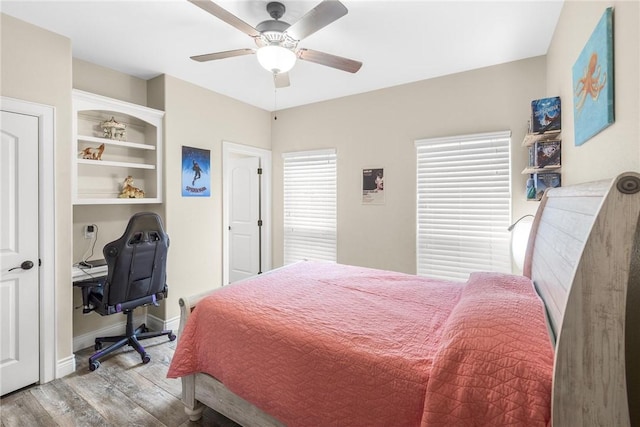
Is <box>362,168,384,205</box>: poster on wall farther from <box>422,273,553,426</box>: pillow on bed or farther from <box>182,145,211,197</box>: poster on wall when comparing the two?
<box>422,273,553,426</box>: pillow on bed

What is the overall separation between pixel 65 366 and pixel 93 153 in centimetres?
187

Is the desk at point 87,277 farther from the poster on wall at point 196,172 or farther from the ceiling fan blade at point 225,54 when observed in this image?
the ceiling fan blade at point 225,54

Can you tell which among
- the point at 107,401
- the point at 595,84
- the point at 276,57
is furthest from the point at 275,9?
the point at 107,401

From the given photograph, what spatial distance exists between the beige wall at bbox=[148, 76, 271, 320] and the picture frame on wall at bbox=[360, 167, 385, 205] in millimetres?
1766

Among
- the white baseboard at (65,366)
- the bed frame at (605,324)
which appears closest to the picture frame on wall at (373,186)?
the bed frame at (605,324)

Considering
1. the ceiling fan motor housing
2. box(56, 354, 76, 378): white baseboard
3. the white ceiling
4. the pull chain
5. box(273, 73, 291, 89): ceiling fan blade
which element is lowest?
box(56, 354, 76, 378): white baseboard

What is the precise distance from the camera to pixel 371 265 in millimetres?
3678

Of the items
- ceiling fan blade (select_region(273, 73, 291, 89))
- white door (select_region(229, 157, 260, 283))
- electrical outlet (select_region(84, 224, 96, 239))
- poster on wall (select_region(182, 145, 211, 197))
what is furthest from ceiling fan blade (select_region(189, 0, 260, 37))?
white door (select_region(229, 157, 260, 283))

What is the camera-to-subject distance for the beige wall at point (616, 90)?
1.09 m

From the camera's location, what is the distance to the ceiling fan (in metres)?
1.65

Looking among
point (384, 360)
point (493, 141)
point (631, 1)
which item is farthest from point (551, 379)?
point (493, 141)

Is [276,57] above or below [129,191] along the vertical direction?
Answer: above

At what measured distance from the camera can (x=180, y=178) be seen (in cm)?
335

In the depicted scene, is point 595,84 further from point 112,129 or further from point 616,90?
point 112,129
